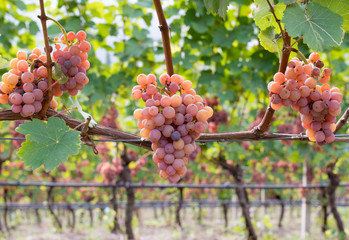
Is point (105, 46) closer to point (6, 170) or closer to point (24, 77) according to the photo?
point (24, 77)

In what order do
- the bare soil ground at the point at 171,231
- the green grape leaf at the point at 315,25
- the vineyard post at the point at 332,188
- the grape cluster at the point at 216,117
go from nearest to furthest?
the green grape leaf at the point at 315,25 < the grape cluster at the point at 216,117 < the vineyard post at the point at 332,188 < the bare soil ground at the point at 171,231

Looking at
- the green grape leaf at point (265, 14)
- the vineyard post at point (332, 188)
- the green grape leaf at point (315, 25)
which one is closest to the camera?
the green grape leaf at point (315, 25)

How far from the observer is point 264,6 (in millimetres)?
805

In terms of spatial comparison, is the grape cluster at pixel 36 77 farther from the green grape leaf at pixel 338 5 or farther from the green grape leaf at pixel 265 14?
the green grape leaf at pixel 338 5

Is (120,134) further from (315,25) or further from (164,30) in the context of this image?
(315,25)

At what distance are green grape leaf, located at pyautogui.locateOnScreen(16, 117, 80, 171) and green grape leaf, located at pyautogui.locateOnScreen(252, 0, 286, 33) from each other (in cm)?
56

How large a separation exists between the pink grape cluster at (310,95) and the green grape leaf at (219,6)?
0.70 feet

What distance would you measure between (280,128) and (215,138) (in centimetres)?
238

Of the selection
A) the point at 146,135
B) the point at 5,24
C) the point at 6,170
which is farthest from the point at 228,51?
the point at 6,170

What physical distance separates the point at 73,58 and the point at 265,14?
543 mm

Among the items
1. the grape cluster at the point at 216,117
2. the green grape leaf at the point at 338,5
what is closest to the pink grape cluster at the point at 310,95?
the green grape leaf at the point at 338,5

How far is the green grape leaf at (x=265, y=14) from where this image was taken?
79cm

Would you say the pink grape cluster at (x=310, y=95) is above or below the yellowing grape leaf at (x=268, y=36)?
→ below

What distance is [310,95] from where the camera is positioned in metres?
0.85
